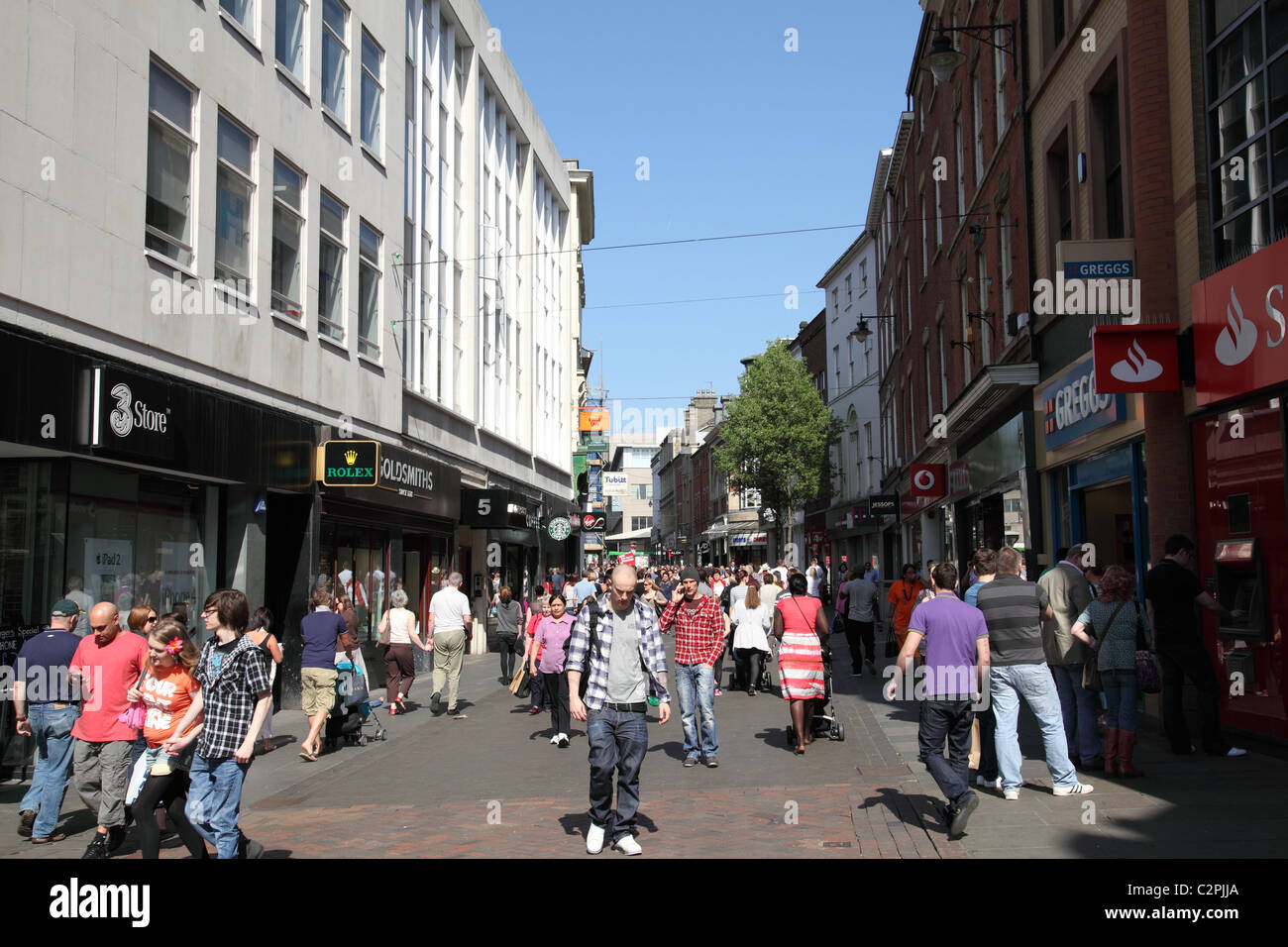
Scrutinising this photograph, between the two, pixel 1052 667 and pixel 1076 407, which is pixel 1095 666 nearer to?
pixel 1052 667

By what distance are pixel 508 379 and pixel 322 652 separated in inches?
778

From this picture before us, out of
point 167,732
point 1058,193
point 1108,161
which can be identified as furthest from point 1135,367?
point 167,732

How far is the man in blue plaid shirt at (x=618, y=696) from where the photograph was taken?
23.6 ft

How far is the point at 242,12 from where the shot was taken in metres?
14.7

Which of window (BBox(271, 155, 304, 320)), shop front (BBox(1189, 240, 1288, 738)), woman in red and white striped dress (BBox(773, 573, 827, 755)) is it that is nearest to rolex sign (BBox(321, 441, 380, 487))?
window (BBox(271, 155, 304, 320))

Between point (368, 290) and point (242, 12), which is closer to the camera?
point (242, 12)

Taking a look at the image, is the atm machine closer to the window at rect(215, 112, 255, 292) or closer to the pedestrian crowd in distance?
the pedestrian crowd in distance

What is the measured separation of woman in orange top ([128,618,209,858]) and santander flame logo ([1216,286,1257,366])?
8.78 meters

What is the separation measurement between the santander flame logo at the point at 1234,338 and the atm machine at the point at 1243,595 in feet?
5.42

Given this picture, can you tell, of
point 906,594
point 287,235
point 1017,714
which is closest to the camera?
point 1017,714

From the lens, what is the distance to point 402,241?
20797 millimetres

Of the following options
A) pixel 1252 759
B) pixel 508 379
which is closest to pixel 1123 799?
pixel 1252 759

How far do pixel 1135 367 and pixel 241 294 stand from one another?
10.8 m
